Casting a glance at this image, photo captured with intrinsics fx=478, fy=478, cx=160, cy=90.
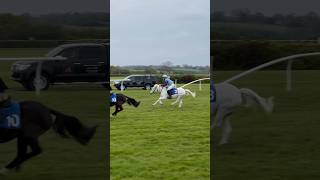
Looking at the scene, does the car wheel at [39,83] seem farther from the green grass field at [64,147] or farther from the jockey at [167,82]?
the jockey at [167,82]

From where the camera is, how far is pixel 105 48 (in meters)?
3.11

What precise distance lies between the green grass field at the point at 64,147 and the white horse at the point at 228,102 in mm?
746

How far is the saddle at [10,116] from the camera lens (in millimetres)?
2754

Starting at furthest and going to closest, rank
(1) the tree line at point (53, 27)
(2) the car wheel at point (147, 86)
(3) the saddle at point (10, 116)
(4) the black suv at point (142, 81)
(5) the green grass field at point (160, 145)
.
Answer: (2) the car wheel at point (147, 86), (4) the black suv at point (142, 81), (5) the green grass field at point (160, 145), (1) the tree line at point (53, 27), (3) the saddle at point (10, 116)

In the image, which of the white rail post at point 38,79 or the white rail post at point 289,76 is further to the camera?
the white rail post at point 289,76

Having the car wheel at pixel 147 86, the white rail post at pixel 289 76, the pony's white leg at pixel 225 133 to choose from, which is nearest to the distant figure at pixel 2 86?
the pony's white leg at pixel 225 133

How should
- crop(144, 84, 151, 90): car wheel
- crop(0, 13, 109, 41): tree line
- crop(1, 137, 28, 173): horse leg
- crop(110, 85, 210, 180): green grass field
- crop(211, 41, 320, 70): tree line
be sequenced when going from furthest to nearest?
crop(144, 84, 151, 90): car wheel
crop(110, 85, 210, 180): green grass field
crop(211, 41, 320, 70): tree line
crop(0, 13, 109, 41): tree line
crop(1, 137, 28, 173): horse leg

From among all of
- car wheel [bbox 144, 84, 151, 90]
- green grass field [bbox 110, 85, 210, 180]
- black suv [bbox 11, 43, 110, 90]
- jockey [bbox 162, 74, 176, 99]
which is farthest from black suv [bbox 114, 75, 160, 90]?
black suv [bbox 11, 43, 110, 90]

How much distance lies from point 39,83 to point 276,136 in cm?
159

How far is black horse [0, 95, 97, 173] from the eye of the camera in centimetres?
279

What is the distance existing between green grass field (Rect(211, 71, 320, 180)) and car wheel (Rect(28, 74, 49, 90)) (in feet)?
3.66

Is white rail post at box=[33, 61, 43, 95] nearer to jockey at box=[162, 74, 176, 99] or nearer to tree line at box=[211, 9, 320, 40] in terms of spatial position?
tree line at box=[211, 9, 320, 40]

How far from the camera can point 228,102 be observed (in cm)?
319

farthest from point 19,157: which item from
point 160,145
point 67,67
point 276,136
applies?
point 276,136
